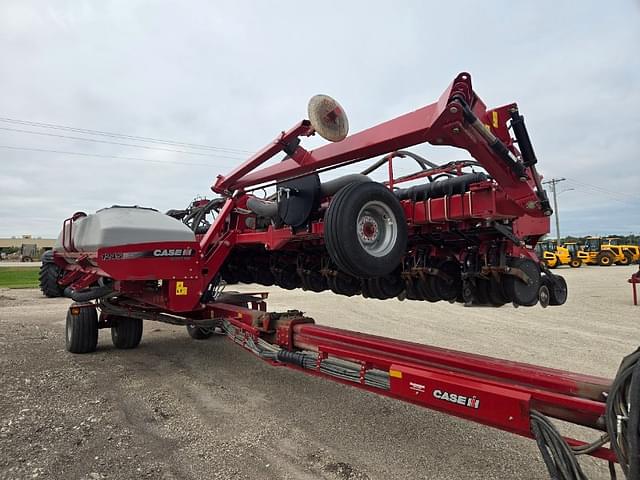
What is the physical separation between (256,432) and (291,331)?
2.87ft

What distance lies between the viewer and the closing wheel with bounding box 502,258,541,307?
366cm

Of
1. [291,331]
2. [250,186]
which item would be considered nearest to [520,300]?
[291,331]

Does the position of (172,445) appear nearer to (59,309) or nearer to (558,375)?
(558,375)

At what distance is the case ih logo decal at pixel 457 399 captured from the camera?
2.38 metres

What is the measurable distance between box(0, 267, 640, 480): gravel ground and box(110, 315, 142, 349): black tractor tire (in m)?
0.21

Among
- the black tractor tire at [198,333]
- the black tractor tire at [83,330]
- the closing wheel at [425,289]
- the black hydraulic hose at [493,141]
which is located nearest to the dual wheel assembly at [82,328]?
the black tractor tire at [83,330]

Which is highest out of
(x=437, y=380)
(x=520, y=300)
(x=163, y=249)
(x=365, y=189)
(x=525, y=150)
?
(x=525, y=150)

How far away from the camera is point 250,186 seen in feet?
16.3

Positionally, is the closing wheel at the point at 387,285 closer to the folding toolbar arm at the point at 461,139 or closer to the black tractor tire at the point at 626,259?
the folding toolbar arm at the point at 461,139

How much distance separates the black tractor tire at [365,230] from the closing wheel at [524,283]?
1.01 meters

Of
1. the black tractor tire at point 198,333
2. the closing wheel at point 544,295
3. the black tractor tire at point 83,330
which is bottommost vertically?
the black tractor tire at point 198,333

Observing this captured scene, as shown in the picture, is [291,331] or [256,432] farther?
[291,331]

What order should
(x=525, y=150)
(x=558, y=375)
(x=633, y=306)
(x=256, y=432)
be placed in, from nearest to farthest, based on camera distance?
1. (x=558, y=375)
2. (x=525, y=150)
3. (x=256, y=432)
4. (x=633, y=306)

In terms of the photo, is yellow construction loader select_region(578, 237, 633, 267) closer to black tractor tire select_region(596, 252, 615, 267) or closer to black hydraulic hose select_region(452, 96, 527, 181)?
black tractor tire select_region(596, 252, 615, 267)
